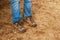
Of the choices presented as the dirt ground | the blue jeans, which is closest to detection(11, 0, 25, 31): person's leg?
the blue jeans

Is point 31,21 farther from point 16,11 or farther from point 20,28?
point 16,11

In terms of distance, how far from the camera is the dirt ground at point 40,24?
1882 millimetres

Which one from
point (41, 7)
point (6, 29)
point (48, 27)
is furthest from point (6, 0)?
point (48, 27)

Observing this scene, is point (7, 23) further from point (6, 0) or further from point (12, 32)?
point (6, 0)

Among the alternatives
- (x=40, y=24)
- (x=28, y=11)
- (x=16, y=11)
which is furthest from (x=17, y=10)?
(x=40, y=24)

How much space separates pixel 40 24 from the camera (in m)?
2.10

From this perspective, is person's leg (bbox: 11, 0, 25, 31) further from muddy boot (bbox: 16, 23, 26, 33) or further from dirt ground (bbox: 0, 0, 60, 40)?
dirt ground (bbox: 0, 0, 60, 40)

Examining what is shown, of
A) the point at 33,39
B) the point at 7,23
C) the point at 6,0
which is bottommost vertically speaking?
the point at 33,39

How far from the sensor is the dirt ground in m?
1.88

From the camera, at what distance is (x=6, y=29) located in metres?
2.00

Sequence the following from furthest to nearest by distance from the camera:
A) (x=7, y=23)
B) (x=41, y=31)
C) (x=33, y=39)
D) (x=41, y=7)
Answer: (x=41, y=7)
(x=7, y=23)
(x=41, y=31)
(x=33, y=39)

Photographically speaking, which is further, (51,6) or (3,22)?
(51,6)

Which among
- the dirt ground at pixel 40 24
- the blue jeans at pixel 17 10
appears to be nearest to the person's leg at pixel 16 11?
the blue jeans at pixel 17 10

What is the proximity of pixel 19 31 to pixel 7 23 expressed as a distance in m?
0.28
